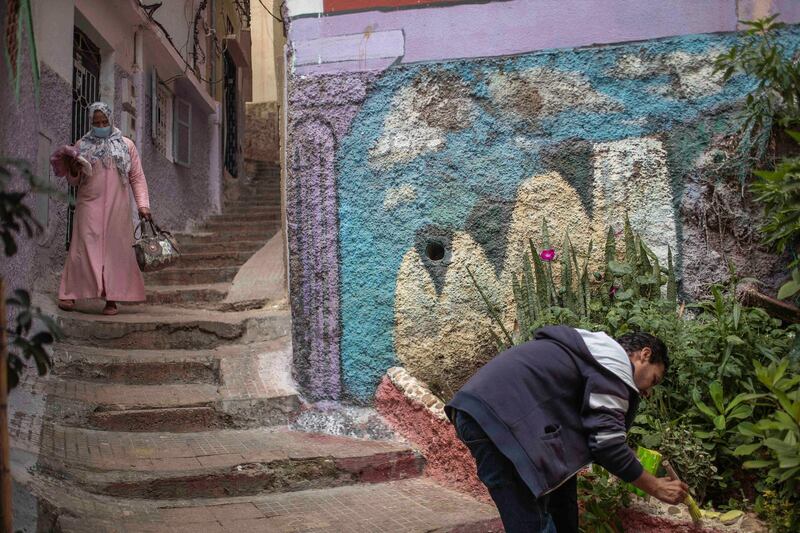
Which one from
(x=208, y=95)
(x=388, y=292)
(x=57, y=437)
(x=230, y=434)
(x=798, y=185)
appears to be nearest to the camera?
(x=798, y=185)

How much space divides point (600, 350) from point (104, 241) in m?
4.37

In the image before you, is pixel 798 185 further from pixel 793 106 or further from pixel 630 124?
pixel 630 124

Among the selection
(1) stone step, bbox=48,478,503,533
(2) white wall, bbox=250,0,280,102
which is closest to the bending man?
(1) stone step, bbox=48,478,503,533

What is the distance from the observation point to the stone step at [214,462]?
373 centimetres

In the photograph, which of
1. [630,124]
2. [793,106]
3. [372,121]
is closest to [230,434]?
[372,121]

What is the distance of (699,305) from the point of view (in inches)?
169

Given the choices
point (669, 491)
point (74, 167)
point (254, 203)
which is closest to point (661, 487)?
point (669, 491)

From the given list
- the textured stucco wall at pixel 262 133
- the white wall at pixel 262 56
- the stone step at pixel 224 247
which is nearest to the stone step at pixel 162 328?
the stone step at pixel 224 247

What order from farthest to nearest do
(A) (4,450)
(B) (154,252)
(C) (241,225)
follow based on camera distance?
(C) (241,225), (B) (154,252), (A) (4,450)

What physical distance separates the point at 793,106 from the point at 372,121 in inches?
93.8

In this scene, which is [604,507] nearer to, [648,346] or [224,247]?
[648,346]

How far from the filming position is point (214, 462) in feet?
13.2

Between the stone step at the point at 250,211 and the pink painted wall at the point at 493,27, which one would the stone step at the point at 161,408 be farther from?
the stone step at the point at 250,211

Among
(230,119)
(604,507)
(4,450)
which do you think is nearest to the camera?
(4,450)
